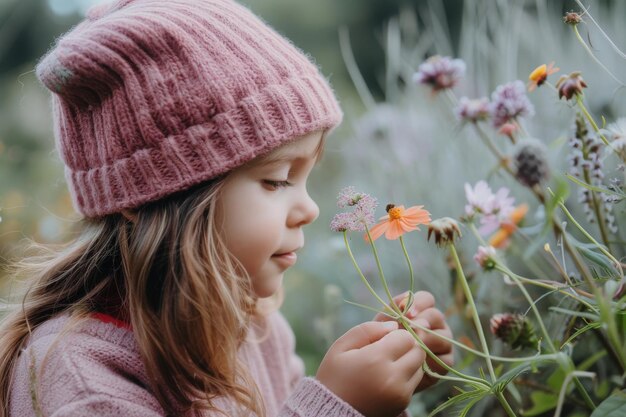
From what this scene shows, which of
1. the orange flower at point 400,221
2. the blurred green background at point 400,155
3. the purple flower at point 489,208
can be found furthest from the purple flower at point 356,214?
the blurred green background at point 400,155

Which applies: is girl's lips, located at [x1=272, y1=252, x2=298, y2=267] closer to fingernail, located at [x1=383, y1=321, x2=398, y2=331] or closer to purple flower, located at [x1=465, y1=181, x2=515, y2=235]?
fingernail, located at [x1=383, y1=321, x2=398, y2=331]

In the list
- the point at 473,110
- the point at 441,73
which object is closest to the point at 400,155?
the point at 441,73

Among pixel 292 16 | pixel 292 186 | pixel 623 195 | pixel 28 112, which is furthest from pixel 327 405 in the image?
pixel 292 16

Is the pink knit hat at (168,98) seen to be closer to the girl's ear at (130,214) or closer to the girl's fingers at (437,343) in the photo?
the girl's ear at (130,214)

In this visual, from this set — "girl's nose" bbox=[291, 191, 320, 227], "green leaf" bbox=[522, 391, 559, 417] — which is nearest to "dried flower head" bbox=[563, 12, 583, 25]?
"girl's nose" bbox=[291, 191, 320, 227]

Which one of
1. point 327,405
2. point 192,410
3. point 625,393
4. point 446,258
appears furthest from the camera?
point 446,258

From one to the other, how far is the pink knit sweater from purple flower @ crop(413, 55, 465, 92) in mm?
570

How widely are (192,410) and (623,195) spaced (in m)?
0.69

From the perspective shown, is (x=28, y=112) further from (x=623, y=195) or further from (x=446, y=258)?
(x=623, y=195)

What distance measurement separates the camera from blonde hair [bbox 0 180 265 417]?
951mm

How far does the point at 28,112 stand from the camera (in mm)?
3246

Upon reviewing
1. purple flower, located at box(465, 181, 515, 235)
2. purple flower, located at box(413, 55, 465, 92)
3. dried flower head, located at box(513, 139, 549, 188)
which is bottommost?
purple flower, located at box(465, 181, 515, 235)

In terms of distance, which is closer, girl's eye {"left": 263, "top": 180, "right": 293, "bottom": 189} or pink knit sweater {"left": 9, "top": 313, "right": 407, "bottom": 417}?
pink knit sweater {"left": 9, "top": 313, "right": 407, "bottom": 417}

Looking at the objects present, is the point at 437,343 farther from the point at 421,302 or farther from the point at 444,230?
the point at 444,230
